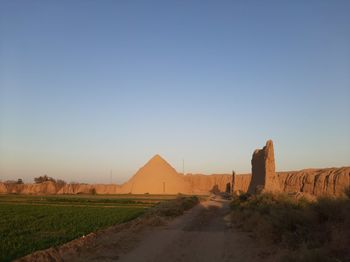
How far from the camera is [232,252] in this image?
12016 millimetres

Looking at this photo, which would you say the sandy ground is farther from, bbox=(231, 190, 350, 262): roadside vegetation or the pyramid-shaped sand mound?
the pyramid-shaped sand mound

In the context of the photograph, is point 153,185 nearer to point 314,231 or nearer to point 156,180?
point 156,180

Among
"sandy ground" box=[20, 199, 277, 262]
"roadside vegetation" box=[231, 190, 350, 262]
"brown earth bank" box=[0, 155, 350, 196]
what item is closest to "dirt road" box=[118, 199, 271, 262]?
"sandy ground" box=[20, 199, 277, 262]

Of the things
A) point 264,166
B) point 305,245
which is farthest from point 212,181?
point 305,245

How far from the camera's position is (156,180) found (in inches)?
3681

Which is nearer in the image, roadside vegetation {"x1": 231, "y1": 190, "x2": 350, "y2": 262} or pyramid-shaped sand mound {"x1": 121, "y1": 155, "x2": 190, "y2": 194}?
roadside vegetation {"x1": 231, "y1": 190, "x2": 350, "y2": 262}

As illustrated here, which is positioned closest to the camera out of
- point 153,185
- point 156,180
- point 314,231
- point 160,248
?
point 314,231

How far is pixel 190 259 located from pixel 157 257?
0.99 m

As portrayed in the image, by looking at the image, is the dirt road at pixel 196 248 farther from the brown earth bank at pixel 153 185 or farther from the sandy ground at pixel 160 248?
the brown earth bank at pixel 153 185

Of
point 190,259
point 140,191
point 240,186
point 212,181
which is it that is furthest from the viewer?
point 212,181

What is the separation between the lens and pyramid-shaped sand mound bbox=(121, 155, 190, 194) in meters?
92.9

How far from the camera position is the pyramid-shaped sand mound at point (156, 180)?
305ft

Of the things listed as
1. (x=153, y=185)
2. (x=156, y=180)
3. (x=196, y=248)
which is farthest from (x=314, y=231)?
(x=156, y=180)

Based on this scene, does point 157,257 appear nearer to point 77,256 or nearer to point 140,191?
point 77,256
